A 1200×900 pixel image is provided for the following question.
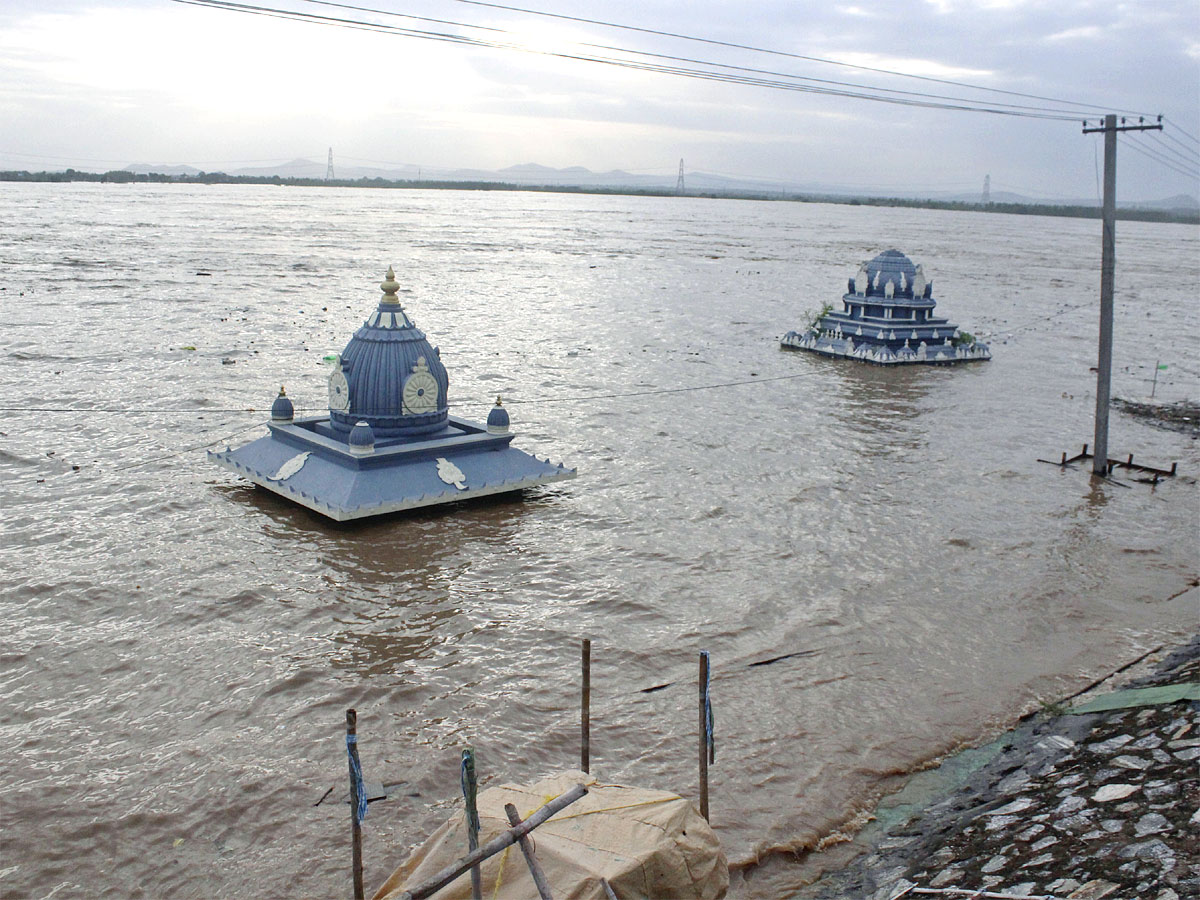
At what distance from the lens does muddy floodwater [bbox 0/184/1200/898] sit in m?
9.79

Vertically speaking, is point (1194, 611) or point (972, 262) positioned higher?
point (972, 262)

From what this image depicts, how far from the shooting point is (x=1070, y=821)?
8.25 metres

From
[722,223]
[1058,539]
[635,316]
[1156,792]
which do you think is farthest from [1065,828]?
[722,223]

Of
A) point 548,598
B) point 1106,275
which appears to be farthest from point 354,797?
point 1106,275

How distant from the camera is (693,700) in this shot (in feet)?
38.6

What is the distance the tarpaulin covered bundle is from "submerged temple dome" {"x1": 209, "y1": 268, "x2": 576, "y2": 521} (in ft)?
32.0

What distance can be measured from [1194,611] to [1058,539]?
311cm

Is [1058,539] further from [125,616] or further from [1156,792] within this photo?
[125,616]

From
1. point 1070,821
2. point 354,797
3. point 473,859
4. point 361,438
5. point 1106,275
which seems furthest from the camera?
point 1106,275

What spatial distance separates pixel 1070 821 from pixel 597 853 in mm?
4098

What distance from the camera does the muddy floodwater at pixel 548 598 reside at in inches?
385

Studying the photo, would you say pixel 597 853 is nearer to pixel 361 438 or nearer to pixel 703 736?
pixel 703 736

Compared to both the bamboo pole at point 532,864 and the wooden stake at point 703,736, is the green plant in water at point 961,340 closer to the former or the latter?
the wooden stake at point 703,736

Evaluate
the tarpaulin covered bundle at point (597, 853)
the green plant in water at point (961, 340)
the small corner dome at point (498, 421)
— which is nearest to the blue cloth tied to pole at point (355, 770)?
the tarpaulin covered bundle at point (597, 853)
